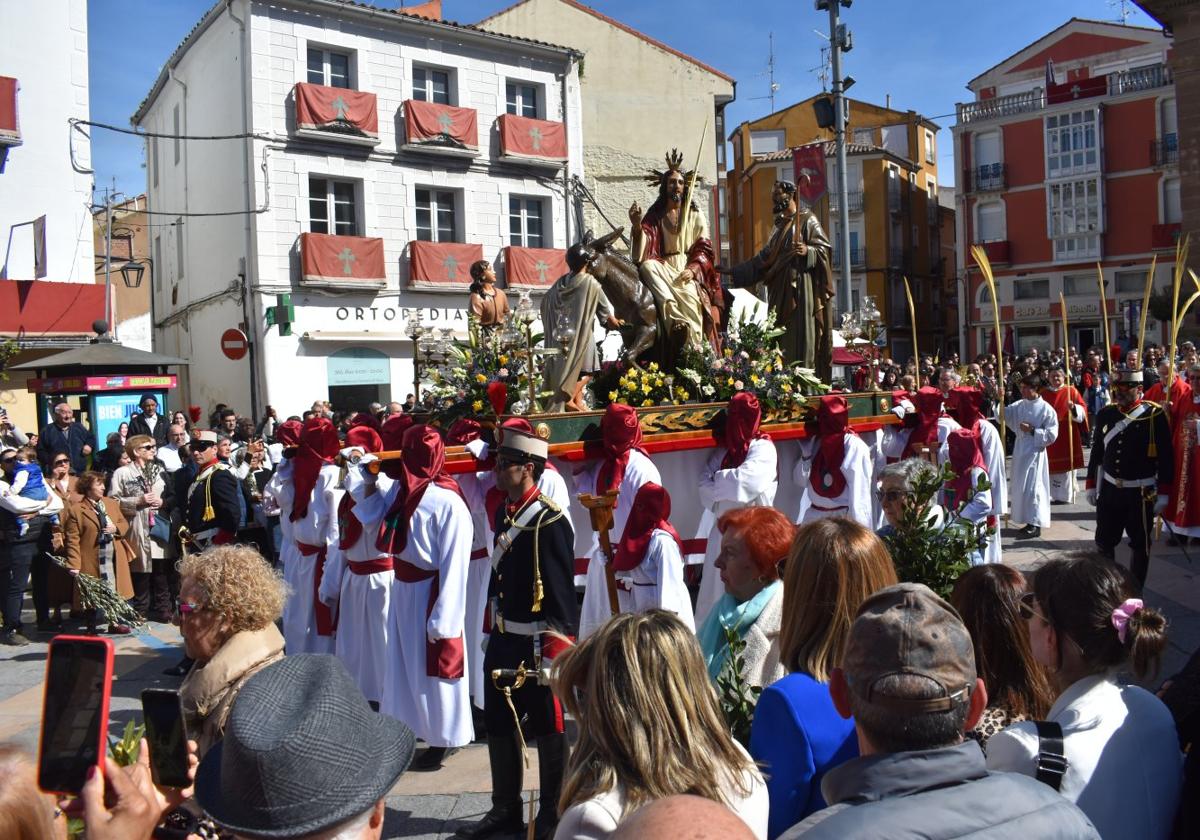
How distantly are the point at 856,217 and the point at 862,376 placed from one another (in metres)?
36.7

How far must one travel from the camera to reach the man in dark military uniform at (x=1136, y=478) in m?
8.56

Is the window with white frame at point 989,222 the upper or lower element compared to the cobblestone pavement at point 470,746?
upper

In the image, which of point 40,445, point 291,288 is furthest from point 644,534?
point 291,288

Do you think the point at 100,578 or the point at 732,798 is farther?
the point at 100,578

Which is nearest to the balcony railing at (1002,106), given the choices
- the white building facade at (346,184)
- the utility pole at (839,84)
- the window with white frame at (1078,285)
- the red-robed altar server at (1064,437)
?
the window with white frame at (1078,285)

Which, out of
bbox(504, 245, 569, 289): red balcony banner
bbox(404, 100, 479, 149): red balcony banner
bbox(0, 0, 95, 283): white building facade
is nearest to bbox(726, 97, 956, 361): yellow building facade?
bbox(504, 245, 569, 289): red balcony banner

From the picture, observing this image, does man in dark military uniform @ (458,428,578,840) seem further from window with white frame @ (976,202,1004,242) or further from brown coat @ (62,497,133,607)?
window with white frame @ (976,202,1004,242)

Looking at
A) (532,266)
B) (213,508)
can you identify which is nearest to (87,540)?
(213,508)

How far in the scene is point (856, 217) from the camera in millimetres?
48250

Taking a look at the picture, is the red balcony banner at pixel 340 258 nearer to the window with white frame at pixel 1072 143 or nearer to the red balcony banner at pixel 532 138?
the red balcony banner at pixel 532 138

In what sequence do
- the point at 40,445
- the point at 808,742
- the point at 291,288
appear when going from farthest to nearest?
the point at 291,288, the point at 40,445, the point at 808,742

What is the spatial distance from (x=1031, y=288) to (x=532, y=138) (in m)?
26.9

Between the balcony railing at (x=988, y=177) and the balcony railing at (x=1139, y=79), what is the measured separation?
480cm

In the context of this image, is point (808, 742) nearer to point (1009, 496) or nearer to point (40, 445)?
point (1009, 496)
